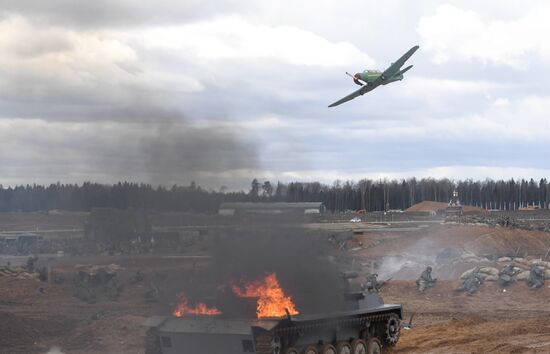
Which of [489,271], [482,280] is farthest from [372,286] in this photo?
[489,271]

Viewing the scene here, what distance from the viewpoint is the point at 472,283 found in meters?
49.4

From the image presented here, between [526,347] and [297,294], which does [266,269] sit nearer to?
[297,294]

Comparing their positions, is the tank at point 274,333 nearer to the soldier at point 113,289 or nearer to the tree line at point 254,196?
the tree line at point 254,196

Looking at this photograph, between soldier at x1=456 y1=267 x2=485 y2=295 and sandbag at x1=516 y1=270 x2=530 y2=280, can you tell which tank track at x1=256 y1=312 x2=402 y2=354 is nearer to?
soldier at x1=456 y1=267 x2=485 y2=295

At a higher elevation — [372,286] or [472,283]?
[372,286]

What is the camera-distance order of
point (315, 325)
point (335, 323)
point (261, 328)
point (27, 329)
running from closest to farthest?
point (261, 328) < point (315, 325) < point (335, 323) < point (27, 329)

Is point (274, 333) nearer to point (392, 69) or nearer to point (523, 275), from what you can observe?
point (392, 69)

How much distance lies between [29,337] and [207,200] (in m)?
12.9

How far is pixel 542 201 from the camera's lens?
630 feet

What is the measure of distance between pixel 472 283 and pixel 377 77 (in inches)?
474

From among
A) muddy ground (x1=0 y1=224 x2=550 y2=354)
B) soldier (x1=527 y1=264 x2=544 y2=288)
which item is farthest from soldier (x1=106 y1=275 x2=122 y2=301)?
soldier (x1=527 y1=264 x2=544 y2=288)

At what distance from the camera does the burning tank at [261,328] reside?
23.9 meters

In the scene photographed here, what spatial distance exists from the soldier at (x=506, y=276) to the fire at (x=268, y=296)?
26678 millimetres

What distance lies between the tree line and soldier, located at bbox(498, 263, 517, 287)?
9.73 meters
